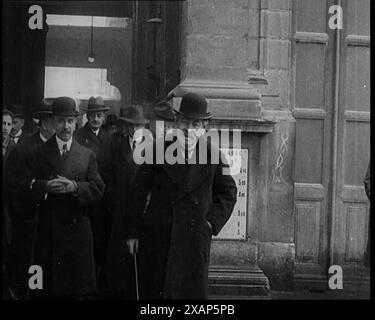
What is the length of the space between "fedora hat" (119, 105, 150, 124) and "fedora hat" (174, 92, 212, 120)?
282mm

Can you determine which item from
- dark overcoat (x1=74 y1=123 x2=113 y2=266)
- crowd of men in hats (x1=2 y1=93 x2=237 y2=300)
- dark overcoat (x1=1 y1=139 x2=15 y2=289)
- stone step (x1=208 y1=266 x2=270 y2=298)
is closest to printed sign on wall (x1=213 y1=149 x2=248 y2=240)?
stone step (x1=208 y1=266 x2=270 y2=298)

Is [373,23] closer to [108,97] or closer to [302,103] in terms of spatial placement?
[302,103]

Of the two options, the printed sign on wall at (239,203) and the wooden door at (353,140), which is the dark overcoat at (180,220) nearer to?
the printed sign on wall at (239,203)

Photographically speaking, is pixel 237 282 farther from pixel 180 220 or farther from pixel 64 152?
pixel 64 152

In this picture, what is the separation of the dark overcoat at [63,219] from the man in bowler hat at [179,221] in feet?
1.45

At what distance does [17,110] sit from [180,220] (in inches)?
62.1

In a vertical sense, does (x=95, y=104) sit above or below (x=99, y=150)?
above

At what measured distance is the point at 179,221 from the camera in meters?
7.68

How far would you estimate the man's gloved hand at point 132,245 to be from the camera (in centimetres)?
779

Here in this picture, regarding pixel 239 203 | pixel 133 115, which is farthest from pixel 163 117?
pixel 239 203

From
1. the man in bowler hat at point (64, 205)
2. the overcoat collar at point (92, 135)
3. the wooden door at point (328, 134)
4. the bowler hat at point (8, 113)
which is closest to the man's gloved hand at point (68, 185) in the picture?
the man in bowler hat at point (64, 205)

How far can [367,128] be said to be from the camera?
8.84 m

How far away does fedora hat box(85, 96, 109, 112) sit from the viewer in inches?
317
